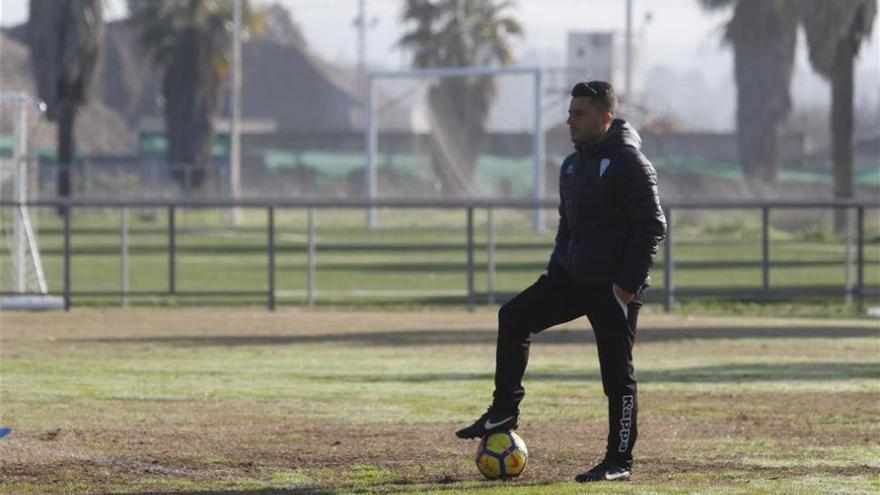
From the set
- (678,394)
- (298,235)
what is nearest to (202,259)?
(298,235)

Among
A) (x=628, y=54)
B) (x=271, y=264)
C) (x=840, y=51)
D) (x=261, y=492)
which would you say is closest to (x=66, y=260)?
(x=271, y=264)

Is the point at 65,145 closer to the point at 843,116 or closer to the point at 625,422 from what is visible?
the point at 843,116

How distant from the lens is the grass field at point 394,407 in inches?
343

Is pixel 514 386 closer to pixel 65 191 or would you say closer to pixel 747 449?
pixel 747 449

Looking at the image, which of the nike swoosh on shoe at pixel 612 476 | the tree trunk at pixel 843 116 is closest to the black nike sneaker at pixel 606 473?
the nike swoosh on shoe at pixel 612 476

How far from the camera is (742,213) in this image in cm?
4325

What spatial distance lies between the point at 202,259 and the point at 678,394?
20148 mm

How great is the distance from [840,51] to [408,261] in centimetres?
1340

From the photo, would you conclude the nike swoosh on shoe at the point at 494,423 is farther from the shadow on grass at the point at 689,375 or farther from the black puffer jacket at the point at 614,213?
the shadow on grass at the point at 689,375

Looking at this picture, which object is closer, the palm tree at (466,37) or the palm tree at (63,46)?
the palm tree at (63,46)

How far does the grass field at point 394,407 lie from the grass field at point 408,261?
4155 millimetres

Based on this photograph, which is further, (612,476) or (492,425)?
(492,425)

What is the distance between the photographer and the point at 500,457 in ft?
27.9

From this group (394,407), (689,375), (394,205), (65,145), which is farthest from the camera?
(65,145)
